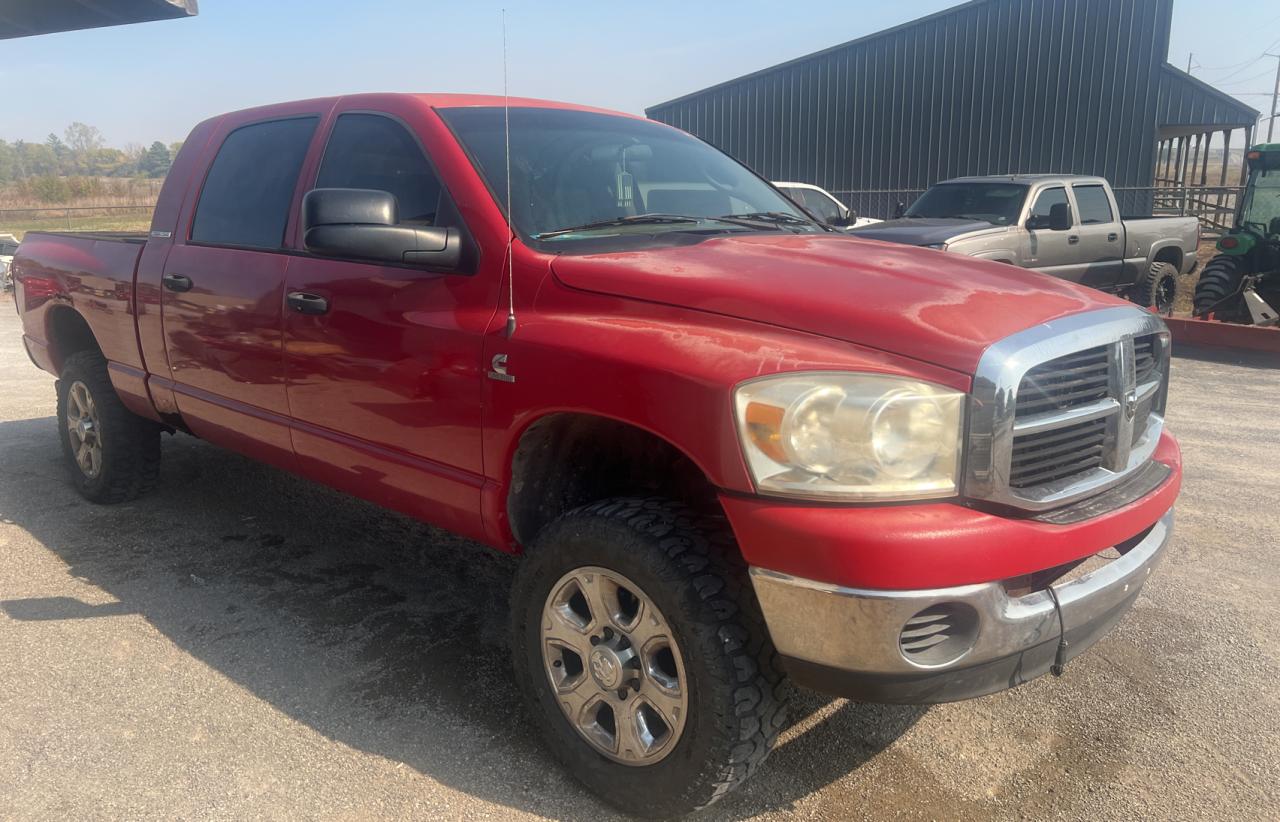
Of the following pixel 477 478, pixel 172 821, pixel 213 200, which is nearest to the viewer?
pixel 172 821

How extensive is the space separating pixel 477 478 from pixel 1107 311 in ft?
5.95

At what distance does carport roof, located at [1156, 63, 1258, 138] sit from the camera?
19.7 metres

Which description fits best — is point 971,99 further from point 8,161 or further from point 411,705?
point 8,161

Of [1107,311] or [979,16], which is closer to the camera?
[1107,311]

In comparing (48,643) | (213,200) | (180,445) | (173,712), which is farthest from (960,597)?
(180,445)

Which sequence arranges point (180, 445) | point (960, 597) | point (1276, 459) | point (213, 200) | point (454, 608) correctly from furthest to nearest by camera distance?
point (180, 445), point (1276, 459), point (213, 200), point (454, 608), point (960, 597)

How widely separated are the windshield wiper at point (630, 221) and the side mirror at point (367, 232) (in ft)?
1.01

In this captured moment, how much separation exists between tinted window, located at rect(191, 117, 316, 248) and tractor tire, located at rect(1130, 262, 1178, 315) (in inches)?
431

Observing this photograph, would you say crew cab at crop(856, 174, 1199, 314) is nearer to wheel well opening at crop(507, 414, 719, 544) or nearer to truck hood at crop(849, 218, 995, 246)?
truck hood at crop(849, 218, 995, 246)

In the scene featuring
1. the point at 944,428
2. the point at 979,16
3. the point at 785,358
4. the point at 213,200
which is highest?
the point at 979,16

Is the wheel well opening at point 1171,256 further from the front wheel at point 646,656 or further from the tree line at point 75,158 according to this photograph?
the tree line at point 75,158

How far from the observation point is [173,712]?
2.99m

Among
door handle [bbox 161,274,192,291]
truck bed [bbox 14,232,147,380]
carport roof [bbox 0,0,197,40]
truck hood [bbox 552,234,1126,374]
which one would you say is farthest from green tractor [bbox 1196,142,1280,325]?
carport roof [bbox 0,0,197,40]

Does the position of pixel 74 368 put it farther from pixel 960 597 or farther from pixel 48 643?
pixel 960 597
